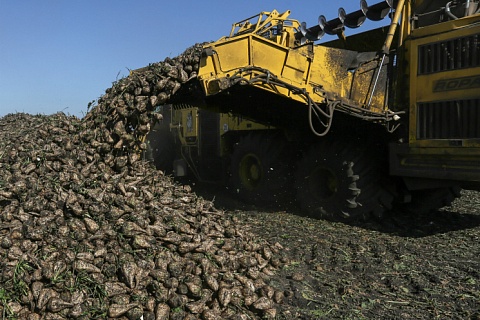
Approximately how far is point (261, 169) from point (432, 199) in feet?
9.47

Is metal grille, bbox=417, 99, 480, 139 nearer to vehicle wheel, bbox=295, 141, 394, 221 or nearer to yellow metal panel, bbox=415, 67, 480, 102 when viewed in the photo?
yellow metal panel, bbox=415, 67, 480, 102

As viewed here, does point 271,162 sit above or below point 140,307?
above

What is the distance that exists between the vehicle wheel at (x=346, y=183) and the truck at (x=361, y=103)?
0.01 metres

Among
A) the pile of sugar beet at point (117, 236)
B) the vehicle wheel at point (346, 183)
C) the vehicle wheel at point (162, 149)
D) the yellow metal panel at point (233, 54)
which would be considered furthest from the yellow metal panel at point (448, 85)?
the vehicle wheel at point (162, 149)

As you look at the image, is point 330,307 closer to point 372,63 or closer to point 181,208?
point 181,208

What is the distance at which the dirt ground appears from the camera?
376 centimetres

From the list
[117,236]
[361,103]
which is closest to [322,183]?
[361,103]

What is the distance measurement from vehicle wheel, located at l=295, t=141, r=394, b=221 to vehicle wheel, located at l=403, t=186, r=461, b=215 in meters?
0.76

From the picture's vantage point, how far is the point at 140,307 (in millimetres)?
3410

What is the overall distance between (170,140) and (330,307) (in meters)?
8.57

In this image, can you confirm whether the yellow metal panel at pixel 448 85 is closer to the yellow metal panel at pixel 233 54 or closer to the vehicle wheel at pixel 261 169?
the yellow metal panel at pixel 233 54

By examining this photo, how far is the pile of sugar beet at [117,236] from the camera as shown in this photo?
3.41 metres

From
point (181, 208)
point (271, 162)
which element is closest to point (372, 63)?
point (271, 162)

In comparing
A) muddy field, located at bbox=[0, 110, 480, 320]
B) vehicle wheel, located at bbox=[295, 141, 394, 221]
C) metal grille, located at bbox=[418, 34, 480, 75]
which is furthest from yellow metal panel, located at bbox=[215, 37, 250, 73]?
metal grille, located at bbox=[418, 34, 480, 75]
